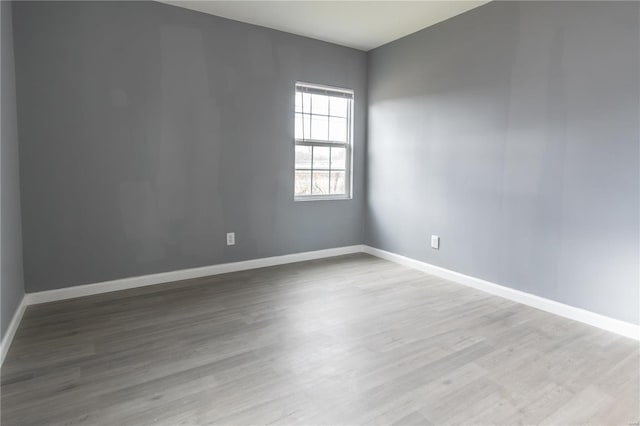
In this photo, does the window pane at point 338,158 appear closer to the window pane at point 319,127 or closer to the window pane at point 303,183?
the window pane at point 319,127

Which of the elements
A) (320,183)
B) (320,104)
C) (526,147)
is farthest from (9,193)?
(526,147)

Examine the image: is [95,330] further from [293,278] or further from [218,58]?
[218,58]

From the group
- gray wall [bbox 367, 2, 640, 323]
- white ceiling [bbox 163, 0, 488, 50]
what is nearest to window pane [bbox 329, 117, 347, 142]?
gray wall [bbox 367, 2, 640, 323]

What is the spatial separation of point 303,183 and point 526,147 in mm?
2362

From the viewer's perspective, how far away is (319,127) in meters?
4.46

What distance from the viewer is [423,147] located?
400 cm

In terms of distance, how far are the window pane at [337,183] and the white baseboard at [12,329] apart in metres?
3.23

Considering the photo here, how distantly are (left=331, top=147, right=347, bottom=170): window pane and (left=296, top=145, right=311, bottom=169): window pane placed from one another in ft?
1.20

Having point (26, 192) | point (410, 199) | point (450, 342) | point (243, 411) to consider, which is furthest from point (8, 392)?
point (410, 199)

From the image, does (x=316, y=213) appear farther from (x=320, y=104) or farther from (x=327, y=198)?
(x=320, y=104)

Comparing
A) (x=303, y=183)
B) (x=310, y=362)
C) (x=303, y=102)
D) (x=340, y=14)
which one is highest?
(x=340, y=14)

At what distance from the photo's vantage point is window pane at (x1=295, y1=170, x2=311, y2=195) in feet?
14.3

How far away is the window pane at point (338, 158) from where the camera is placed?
463 cm

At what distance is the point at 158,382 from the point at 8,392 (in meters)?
0.71
